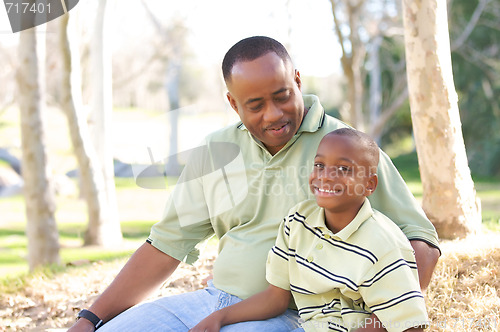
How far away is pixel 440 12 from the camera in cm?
379

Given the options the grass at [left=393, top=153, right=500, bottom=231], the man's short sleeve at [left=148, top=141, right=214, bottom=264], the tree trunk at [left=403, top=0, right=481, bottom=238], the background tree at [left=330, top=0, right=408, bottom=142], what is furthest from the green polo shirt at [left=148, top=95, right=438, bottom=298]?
the background tree at [left=330, top=0, right=408, bottom=142]

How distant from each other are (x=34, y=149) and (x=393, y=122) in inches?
664

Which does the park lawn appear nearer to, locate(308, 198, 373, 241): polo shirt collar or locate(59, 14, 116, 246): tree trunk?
locate(59, 14, 116, 246): tree trunk

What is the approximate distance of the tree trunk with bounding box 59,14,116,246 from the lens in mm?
7617

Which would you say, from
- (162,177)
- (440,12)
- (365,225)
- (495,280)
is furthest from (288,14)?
(365,225)

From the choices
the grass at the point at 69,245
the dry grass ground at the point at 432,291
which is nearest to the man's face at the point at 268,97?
the dry grass ground at the point at 432,291

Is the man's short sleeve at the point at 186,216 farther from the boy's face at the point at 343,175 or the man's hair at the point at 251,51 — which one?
the boy's face at the point at 343,175

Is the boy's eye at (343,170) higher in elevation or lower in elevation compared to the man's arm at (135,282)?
higher

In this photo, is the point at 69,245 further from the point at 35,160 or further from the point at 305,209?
the point at 305,209

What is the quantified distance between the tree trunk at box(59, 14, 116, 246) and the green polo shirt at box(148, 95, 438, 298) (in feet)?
17.9

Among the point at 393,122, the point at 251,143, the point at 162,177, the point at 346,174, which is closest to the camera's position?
the point at 346,174

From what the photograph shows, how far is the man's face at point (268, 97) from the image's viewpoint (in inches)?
85.2

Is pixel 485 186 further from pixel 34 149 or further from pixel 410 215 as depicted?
pixel 410 215

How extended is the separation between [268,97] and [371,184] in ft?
1.70
